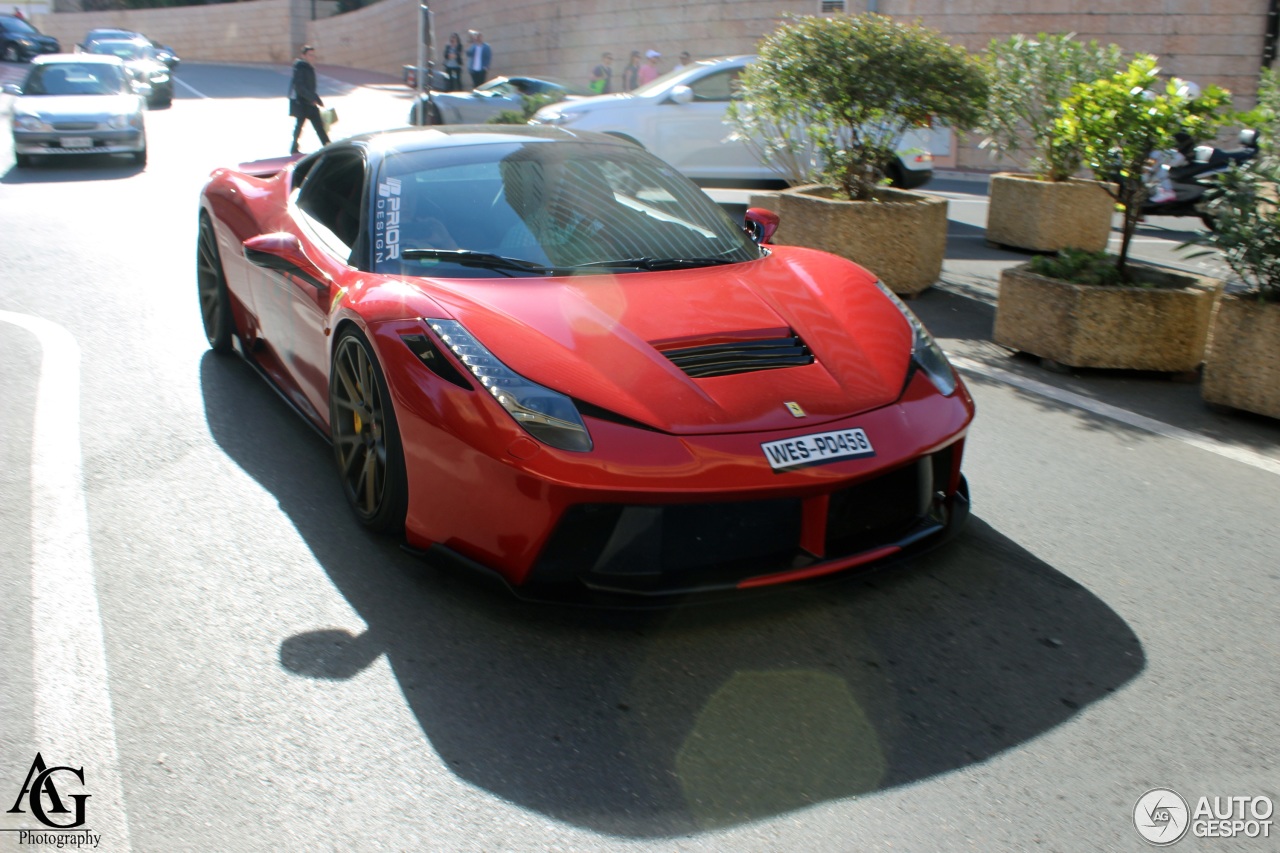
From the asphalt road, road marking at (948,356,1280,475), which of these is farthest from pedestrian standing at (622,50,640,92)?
the asphalt road

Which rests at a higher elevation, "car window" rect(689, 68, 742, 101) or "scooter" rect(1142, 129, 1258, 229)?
"car window" rect(689, 68, 742, 101)

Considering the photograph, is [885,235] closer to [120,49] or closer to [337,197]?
[337,197]

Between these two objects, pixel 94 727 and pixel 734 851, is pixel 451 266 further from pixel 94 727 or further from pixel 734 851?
pixel 734 851

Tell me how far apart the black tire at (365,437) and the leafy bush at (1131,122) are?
4.49 meters

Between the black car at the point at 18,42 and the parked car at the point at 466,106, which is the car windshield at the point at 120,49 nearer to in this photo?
the black car at the point at 18,42

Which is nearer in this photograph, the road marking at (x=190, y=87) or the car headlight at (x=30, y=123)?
the car headlight at (x=30, y=123)

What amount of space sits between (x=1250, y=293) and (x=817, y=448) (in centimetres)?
362

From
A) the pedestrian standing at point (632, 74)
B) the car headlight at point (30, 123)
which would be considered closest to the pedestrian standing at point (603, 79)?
the pedestrian standing at point (632, 74)

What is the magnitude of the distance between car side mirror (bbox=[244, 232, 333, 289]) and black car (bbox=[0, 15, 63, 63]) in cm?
4339

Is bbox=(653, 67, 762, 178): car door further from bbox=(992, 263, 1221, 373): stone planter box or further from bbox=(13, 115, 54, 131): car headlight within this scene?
bbox=(13, 115, 54, 131): car headlight

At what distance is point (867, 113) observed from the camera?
28.5ft

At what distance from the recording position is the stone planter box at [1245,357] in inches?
224

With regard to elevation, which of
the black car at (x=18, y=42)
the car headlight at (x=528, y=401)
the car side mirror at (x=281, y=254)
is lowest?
the car headlight at (x=528, y=401)

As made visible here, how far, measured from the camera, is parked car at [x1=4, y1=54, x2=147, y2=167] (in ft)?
51.7
